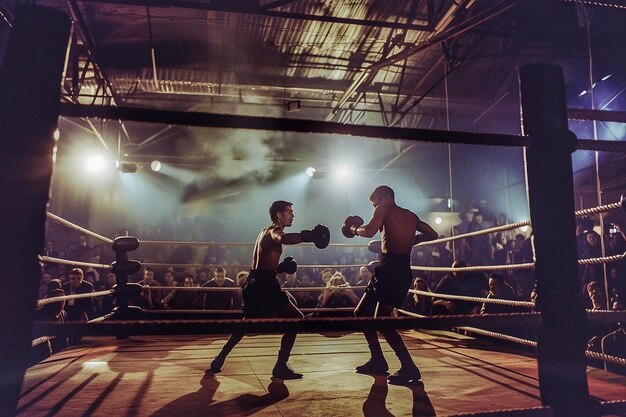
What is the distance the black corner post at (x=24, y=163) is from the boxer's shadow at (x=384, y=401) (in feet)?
5.00

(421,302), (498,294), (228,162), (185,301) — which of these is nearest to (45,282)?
(185,301)

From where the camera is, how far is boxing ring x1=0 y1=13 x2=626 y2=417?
86 cm

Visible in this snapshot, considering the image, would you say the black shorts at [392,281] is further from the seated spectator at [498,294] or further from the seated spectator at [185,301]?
the seated spectator at [185,301]

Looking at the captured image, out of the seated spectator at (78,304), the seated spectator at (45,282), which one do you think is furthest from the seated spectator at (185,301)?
the seated spectator at (45,282)

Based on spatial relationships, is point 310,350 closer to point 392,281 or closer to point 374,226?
point 392,281

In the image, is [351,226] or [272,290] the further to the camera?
[351,226]

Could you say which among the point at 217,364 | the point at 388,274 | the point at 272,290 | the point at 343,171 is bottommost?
the point at 217,364

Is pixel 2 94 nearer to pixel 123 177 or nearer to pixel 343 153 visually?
pixel 343 153

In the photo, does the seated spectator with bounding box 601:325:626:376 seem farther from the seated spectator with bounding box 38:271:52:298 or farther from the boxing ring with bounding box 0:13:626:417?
the seated spectator with bounding box 38:271:52:298

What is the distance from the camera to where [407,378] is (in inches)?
97.4

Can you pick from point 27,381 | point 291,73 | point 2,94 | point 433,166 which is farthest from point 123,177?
point 2,94

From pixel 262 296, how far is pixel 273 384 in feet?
2.02

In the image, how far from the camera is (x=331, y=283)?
6.19m

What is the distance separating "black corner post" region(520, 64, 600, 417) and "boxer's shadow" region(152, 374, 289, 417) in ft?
4.52
